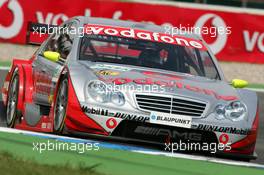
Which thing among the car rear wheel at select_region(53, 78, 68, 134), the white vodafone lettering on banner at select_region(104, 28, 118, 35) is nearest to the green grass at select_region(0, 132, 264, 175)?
the car rear wheel at select_region(53, 78, 68, 134)

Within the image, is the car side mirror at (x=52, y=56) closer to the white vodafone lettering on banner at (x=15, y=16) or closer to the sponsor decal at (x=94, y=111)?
the sponsor decal at (x=94, y=111)

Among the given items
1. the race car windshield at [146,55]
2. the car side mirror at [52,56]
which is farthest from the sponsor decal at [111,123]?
the car side mirror at [52,56]

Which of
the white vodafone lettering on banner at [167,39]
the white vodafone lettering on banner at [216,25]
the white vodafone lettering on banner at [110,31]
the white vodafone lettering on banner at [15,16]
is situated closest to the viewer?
the white vodafone lettering on banner at [110,31]

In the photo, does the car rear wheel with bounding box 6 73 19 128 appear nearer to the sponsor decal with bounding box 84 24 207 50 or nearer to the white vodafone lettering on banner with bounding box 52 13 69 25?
the sponsor decal with bounding box 84 24 207 50

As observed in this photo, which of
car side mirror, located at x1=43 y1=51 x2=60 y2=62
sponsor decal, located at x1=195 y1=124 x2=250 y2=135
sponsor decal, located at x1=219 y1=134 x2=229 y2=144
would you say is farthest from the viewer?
car side mirror, located at x1=43 y1=51 x2=60 y2=62

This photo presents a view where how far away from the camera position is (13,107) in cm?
1093

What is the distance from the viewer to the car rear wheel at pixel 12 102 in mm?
10809

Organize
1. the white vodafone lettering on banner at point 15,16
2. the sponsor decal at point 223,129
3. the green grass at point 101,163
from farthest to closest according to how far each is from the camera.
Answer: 1. the white vodafone lettering on banner at point 15,16
2. the sponsor decal at point 223,129
3. the green grass at point 101,163

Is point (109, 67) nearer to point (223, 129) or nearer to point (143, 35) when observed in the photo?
point (143, 35)

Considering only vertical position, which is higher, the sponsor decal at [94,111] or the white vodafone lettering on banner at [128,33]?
the white vodafone lettering on banner at [128,33]

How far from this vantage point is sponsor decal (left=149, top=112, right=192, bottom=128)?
29.1 feet

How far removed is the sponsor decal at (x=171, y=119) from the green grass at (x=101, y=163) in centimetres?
103

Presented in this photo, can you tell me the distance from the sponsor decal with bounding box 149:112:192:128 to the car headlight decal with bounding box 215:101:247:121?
0.32 meters

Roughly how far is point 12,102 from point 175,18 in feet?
34.2
